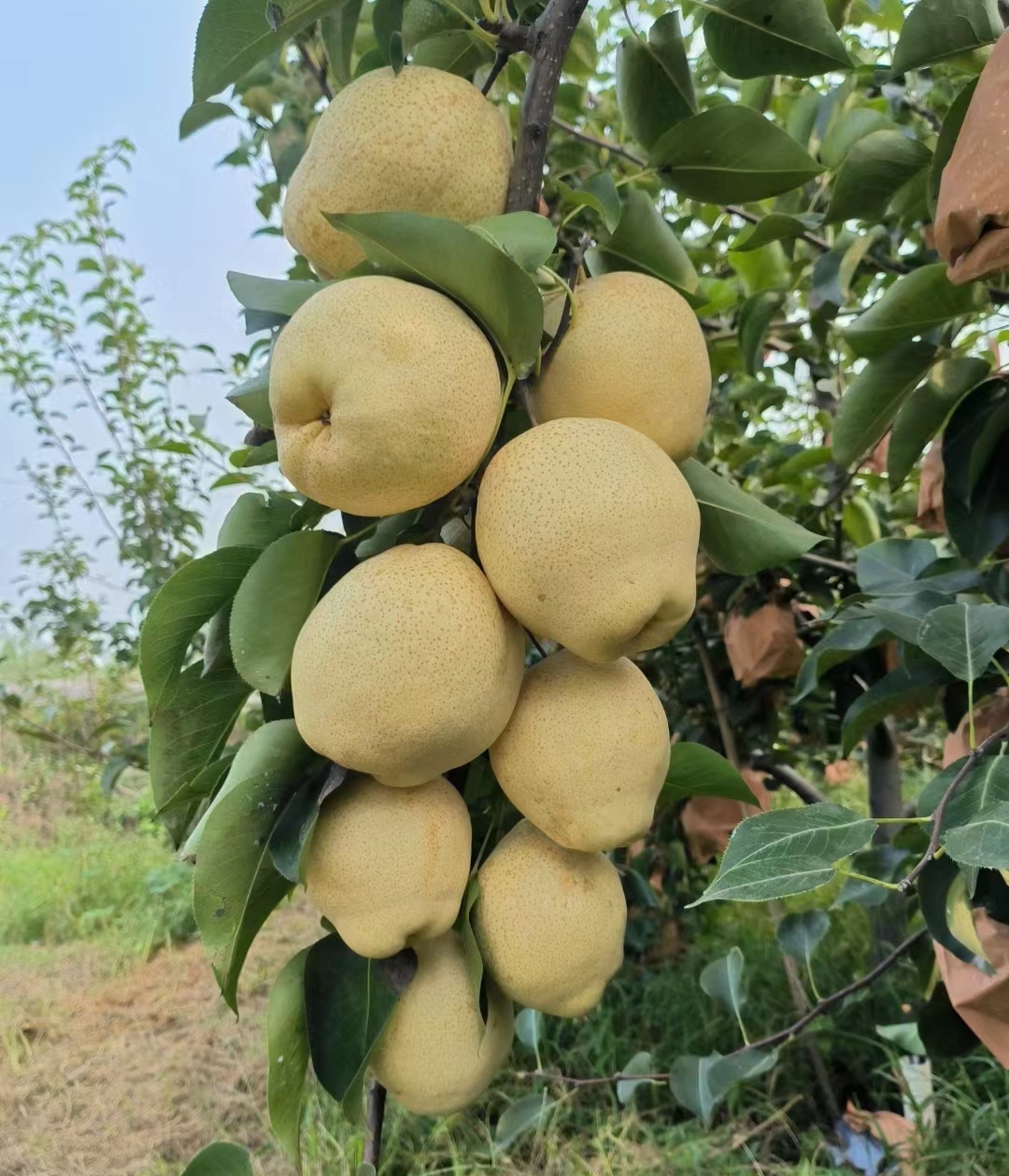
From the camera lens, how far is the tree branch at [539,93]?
617 millimetres

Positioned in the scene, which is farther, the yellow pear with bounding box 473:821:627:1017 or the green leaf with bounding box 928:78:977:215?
the green leaf with bounding box 928:78:977:215

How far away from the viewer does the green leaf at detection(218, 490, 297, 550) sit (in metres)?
0.67

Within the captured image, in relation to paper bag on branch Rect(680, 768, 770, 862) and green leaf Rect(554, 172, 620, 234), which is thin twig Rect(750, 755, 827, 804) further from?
green leaf Rect(554, 172, 620, 234)

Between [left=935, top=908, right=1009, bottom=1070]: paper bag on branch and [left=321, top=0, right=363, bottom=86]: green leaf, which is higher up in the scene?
[left=321, top=0, right=363, bottom=86]: green leaf

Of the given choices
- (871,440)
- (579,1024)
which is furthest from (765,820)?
(579,1024)

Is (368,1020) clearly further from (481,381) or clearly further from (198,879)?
(481,381)

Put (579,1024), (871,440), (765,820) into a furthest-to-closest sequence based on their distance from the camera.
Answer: (579,1024), (871,440), (765,820)

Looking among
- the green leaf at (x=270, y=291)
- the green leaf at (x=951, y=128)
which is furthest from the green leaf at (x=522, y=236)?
the green leaf at (x=951, y=128)

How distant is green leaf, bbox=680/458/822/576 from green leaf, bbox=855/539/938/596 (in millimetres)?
412

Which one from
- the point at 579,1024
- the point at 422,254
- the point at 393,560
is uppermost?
the point at 422,254

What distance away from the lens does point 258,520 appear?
67 cm

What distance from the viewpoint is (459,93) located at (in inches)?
24.1

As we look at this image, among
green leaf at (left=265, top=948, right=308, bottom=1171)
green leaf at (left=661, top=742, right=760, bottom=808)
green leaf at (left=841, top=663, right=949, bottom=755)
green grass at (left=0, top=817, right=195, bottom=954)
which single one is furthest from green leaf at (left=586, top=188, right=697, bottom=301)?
green grass at (left=0, top=817, right=195, bottom=954)

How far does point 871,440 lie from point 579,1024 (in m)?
1.76
